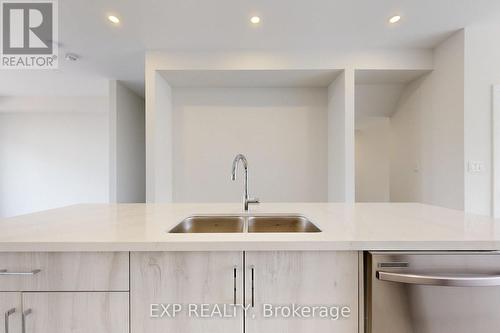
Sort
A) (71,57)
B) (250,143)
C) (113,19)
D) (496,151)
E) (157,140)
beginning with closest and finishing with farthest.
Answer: (113,19), (496,151), (157,140), (71,57), (250,143)

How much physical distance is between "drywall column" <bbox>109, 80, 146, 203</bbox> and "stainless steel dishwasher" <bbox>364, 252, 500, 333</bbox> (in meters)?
4.55

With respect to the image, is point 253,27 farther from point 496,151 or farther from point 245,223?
point 496,151

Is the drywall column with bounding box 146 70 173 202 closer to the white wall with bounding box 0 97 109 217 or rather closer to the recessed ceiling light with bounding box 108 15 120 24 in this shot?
the recessed ceiling light with bounding box 108 15 120 24

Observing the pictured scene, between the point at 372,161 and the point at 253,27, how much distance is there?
5128 millimetres

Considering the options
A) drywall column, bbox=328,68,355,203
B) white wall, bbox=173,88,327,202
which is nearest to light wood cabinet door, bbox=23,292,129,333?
drywall column, bbox=328,68,355,203

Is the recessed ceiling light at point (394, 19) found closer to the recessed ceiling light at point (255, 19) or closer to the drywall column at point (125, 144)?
the recessed ceiling light at point (255, 19)

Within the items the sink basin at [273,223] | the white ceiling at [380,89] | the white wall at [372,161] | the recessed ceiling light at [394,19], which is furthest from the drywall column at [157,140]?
the white wall at [372,161]

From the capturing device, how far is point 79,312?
2.56ft

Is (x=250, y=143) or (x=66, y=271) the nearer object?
(x=66, y=271)

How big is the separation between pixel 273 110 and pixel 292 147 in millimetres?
675

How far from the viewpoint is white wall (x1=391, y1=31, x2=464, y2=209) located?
2.82m

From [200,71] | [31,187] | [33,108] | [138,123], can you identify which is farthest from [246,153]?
[31,187]

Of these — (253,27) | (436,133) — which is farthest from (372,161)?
(253,27)

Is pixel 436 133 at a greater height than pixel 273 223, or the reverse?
pixel 436 133
